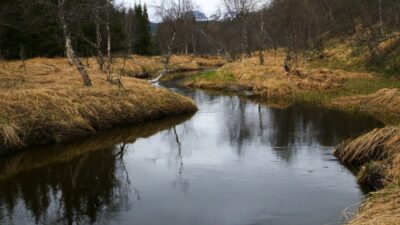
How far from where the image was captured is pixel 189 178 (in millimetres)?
13625

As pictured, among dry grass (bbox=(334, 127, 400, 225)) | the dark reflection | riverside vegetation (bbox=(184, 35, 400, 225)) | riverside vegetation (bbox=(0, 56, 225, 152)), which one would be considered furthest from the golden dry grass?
dry grass (bbox=(334, 127, 400, 225))

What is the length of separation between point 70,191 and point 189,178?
3.32 metres

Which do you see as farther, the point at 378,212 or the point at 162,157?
the point at 162,157

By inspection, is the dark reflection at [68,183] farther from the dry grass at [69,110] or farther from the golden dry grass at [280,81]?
the golden dry grass at [280,81]

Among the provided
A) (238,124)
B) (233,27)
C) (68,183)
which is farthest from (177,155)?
(233,27)

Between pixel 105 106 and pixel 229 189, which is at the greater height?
pixel 105 106

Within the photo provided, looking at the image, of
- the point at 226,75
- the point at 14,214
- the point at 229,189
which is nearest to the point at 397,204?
the point at 229,189

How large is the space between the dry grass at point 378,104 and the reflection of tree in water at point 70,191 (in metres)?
12.9

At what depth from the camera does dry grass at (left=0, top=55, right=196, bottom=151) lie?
671 inches

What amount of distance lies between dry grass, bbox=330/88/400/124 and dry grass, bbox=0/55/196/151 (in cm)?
905

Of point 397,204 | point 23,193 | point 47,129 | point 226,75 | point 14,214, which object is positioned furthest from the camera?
point 226,75

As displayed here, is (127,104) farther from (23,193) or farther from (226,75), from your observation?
(226,75)

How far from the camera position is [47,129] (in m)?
17.8

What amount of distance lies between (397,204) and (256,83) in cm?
2549
